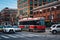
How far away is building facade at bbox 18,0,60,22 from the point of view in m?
68.8

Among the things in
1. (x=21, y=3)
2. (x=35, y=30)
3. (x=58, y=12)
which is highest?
(x=21, y=3)

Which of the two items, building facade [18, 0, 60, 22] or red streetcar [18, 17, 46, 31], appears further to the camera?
building facade [18, 0, 60, 22]

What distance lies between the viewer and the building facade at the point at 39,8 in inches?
2709

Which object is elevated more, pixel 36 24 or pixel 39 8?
pixel 39 8

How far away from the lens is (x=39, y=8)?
267 feet

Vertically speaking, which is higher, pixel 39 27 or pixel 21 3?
pixel 21 3

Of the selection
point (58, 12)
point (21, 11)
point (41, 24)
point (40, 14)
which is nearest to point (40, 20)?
point (41, 24)

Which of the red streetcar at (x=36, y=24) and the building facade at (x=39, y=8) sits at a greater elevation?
the building facade at (x=39, y=8)

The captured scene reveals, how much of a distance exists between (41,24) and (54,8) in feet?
96.7

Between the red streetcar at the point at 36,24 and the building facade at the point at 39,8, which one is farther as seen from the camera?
the building facade at the point at 39,8

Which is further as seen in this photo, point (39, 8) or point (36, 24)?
point (39, 8)

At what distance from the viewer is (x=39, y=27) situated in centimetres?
4000

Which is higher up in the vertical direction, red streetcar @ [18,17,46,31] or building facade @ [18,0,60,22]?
building facade @ [18,0,60,22]

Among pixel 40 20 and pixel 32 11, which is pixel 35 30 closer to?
pixel 40 20
